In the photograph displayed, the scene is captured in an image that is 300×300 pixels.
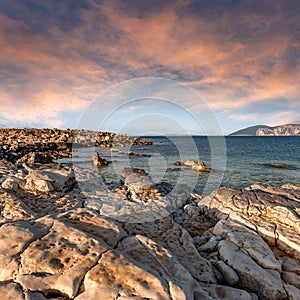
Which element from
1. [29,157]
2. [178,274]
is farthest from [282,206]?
[29,157]

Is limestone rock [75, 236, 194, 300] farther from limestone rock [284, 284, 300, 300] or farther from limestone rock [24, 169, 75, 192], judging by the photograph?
limestone rock [24, 169, 75, 192]

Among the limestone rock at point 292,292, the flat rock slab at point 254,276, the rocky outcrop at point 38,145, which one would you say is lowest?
the limestone rock at point 292,292

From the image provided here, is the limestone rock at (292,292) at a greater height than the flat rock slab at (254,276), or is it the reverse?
the flat rock slab at (254,276)

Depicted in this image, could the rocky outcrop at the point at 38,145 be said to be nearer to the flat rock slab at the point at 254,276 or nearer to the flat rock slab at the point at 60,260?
the flat rock slab at the point at 60,260

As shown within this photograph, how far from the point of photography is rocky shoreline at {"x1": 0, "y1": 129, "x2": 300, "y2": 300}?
3.41m

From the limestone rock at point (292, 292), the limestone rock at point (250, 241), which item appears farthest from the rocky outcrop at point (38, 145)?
the limestone rock at point (292, 292)

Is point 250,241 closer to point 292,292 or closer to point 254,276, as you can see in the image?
point 254,276

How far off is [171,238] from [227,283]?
178cm

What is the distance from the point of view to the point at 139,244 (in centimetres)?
461

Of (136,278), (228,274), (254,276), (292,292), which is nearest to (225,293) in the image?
(228,274)

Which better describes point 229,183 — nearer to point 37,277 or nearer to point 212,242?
point 212,242

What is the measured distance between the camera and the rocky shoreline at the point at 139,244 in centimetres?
341

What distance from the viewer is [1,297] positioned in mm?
3092

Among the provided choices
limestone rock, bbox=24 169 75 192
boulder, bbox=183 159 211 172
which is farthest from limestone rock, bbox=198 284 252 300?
boulder, bbox=183 159 211 172
